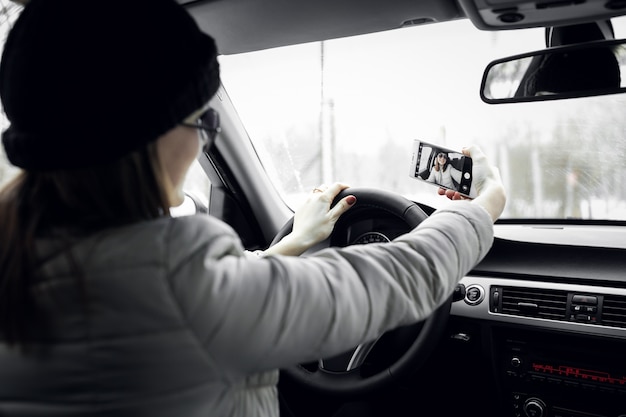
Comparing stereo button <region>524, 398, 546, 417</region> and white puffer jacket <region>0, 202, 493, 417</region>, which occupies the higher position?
white puffer jacket <region>0, 202, 493, 417</region>

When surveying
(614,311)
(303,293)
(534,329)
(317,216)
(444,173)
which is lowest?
(534,329)

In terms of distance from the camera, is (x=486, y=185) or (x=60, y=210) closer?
(x=60, y=210)

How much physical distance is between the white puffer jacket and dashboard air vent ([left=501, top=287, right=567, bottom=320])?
1343 mm

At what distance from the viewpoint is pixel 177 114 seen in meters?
0.97

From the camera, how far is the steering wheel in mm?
1960

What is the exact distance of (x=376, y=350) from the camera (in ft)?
7.18

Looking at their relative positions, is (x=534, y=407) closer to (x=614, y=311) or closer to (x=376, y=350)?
(x=614, y=311)

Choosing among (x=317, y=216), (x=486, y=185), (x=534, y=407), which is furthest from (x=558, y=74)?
(x=534, y=407)

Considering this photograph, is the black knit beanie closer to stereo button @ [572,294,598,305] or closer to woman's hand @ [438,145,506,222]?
woman's hand @ [438,145,506,222]

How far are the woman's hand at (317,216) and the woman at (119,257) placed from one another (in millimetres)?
Answer: 915

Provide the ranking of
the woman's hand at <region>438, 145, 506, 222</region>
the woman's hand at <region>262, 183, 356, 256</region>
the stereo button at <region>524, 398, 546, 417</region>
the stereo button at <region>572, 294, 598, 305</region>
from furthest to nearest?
the stereo button at <region>524, 398, 546, 417</region>
the stereo button at <region>572, 294, 598, 305</region>
the woman's hand at <region>262, 183, 356, 256</region>
the woman's hand at <region>438, 145, 506, 222</region>

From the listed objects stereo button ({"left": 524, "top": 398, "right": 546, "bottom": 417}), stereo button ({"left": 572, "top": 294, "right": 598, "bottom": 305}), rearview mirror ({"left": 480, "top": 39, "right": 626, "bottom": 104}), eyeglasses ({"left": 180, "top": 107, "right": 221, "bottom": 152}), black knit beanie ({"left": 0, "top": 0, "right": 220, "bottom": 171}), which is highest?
black knit beanie ({"left": 0, "top": 0, "right": 220, "bottom": 171})

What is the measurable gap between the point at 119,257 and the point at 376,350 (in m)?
1.47

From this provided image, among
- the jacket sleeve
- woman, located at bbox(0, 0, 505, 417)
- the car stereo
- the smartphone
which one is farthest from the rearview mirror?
woman, located at bbox(0, 0, 505, 417)
